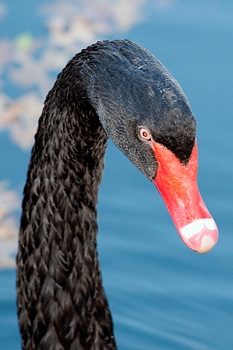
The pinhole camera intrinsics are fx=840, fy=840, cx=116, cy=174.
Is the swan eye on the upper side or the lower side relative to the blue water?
lower

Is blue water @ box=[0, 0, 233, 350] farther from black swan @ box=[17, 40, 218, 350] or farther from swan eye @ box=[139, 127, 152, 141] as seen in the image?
swan eye @ box=[139, 127, 152, 141]

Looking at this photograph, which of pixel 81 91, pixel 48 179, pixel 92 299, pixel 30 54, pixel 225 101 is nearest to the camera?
pixel 81 91

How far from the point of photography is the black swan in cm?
189

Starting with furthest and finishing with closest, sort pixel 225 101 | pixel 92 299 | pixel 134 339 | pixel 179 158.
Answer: pixel 225 101, pixel 134 339, pixel 92 299, pixel 179 158

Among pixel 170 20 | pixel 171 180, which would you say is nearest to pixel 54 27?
pixel 170 20

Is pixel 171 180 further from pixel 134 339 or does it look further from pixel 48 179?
pixel 134 339

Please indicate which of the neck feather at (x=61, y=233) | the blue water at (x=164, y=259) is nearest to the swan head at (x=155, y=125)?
the neck feather at (x=61, y=233)

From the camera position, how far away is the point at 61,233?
7.47 feet

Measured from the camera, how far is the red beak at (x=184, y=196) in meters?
1.89

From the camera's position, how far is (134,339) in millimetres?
3092

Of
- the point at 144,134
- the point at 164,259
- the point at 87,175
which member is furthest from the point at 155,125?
the point at 164,259

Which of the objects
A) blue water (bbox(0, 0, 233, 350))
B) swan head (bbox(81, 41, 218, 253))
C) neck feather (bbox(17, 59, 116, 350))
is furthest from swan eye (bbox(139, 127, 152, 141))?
blue water (bbox(0, 0, 233, 350))

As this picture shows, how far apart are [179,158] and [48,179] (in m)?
0.47

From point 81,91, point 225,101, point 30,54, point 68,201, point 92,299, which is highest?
point 30,54
